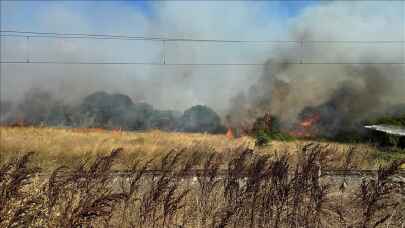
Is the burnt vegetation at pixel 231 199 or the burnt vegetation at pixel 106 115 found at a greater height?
the burnt vegetation at pixel 231 199

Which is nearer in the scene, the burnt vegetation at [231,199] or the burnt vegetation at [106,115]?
the burnt vegetation at [231,199]

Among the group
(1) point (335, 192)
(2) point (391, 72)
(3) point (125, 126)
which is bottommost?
(3) point (125, 126)

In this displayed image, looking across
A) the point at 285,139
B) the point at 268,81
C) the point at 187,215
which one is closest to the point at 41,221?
the point at 187,215

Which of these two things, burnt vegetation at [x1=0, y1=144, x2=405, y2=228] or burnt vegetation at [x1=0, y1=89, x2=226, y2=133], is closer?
burnt vegetation at [x1=0, y1=144, x2=405, y2=228]

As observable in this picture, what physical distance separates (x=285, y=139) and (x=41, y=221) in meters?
24.7

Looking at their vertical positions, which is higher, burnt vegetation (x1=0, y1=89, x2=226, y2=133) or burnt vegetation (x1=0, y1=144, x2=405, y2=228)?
burnt vegetation (x1=0, y1=144, x2=405, y2=228)

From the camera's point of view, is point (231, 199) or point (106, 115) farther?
point (106, 115)

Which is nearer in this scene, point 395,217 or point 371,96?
point 395,217

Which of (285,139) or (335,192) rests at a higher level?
(335,192)

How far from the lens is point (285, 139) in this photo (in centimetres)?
2920

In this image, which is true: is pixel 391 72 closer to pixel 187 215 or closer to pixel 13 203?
pixel 187 215

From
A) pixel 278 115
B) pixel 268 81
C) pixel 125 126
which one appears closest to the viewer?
pixel 278 115

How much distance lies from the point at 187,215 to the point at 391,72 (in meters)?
27.6

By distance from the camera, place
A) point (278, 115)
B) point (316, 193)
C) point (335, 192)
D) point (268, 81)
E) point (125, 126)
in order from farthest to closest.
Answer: point (125, 126) < point (268, 81) < point (278, 115) < point (335, 192) < point (316, 193)
